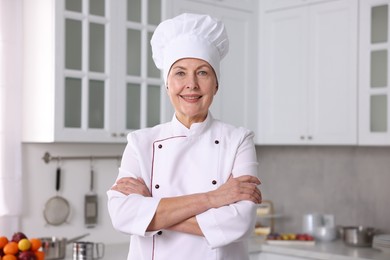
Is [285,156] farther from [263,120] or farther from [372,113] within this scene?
[372,113]

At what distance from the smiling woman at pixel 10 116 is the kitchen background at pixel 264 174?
0.32 feet

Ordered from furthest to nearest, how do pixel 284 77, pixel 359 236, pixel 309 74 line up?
pixel 284 77 < pixel 309 74 < pixel 359 236

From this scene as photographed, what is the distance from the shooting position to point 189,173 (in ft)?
5.97

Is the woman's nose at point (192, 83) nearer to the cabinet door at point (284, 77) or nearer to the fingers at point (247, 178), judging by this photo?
the fingers at point (247, 178)

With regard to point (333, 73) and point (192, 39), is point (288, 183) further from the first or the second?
point (192, 39)

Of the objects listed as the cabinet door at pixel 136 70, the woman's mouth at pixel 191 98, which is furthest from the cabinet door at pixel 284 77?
the woman's mouth at pixel 191 98

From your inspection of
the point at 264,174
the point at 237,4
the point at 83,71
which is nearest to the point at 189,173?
the point at 83,71

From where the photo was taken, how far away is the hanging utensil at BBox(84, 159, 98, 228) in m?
3.92

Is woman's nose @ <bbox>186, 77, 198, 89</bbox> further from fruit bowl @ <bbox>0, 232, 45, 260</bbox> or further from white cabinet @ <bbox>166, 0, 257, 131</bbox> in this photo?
white cabinet @ <bbox>166, 0, 257, 131</bbox>

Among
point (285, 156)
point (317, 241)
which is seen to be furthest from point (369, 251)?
point (285, 156)

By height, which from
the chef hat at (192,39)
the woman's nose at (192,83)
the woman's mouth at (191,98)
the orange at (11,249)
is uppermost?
the chef hat at (192,39)

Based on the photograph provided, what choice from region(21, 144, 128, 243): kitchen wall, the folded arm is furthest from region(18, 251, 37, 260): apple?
the folded arm

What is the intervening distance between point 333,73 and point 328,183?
2.77 ft

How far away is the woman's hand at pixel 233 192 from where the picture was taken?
1729mm
